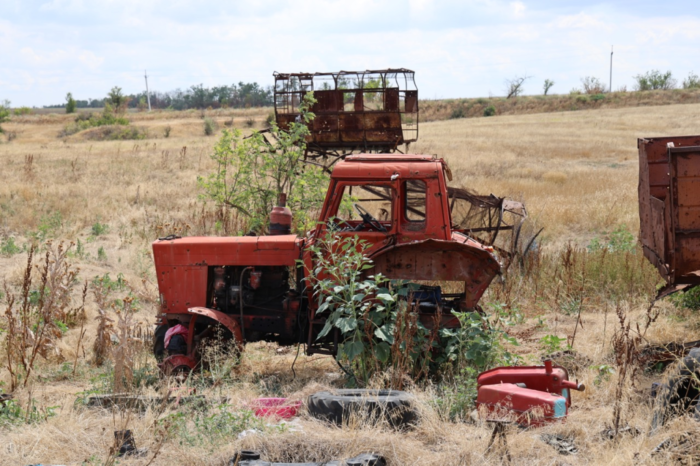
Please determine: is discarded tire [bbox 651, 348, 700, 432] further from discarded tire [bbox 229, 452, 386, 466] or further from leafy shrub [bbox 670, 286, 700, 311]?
leafy shrub [bbox 670, 286, 700, 311]

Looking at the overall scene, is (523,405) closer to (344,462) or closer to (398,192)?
(344,462)

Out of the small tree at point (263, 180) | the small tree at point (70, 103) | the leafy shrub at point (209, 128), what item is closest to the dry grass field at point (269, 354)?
the small tree at point (263, 180)

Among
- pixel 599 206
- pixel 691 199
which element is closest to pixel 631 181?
pixel 599 206

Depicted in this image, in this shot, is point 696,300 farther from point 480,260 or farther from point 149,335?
point 149,335

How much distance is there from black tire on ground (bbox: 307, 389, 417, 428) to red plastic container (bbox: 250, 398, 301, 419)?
0.99 feet

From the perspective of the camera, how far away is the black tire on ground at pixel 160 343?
6.86m

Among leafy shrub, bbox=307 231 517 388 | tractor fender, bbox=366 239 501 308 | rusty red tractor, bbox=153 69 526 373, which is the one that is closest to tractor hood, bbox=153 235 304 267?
rusty red tractor, bbox=153 69 526 373

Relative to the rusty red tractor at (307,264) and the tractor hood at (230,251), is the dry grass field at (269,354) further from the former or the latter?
the tractor hood at (230,251)

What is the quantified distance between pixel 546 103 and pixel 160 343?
217 ft

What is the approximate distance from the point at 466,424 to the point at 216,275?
3.05m

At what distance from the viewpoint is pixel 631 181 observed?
1944 centimetres

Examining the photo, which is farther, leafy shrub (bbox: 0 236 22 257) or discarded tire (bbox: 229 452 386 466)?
leafy shrub (bbox: 0 236 22 257)

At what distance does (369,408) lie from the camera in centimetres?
507

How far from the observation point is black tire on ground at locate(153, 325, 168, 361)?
6.86 m
